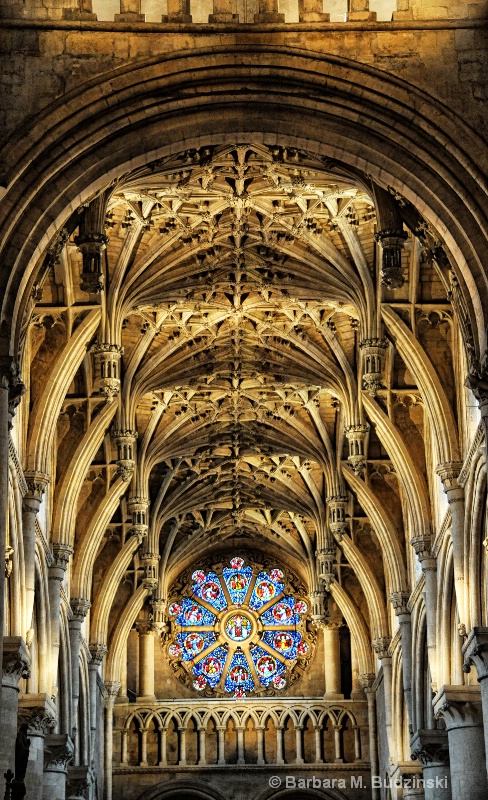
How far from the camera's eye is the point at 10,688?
24.7 m

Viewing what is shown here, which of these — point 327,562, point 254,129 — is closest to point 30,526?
point 254,129

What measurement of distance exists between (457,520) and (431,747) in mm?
6978

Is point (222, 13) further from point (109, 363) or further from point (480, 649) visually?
point (480, 649)

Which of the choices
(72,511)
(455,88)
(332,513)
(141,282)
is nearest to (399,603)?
(332,513)

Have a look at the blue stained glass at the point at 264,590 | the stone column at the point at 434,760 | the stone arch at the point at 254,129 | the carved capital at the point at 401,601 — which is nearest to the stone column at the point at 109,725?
the blue stained glass at the point at 264,590

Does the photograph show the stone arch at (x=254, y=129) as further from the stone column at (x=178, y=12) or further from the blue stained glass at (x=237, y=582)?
the blue stained glass at (x=237, y=582)

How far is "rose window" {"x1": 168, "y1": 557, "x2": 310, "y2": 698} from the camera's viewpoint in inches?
1769

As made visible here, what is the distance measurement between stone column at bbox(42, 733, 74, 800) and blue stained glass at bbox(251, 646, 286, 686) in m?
13.5

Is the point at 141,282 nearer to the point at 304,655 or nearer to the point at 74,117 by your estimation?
the point at 74,117

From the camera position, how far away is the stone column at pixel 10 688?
2392 cm

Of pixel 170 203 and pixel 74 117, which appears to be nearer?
pixel 74 117

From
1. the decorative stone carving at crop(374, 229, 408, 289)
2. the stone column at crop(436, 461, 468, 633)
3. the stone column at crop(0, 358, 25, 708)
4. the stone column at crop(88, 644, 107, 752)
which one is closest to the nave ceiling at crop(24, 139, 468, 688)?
the decorative stone carving at crop(374, 229, 408, 289)

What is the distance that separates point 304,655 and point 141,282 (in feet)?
65.3

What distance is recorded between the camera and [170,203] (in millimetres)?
27141
